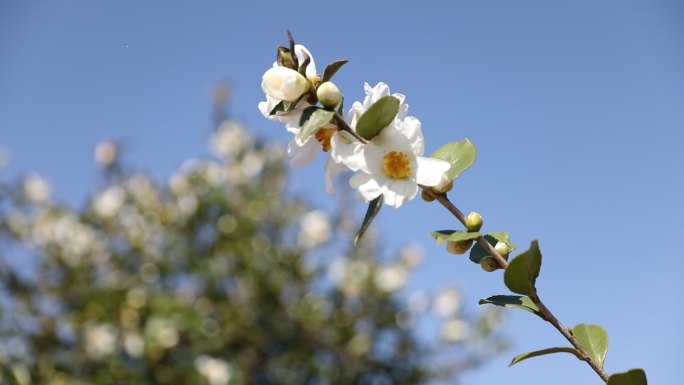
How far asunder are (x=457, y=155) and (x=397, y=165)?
8 centimetres

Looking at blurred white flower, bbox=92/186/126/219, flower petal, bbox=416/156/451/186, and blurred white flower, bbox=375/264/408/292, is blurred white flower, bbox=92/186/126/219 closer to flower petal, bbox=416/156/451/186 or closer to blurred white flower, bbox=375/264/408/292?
blurred white flower, bbox=375/264/408/292

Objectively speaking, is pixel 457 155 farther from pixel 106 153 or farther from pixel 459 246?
pixel 106 153

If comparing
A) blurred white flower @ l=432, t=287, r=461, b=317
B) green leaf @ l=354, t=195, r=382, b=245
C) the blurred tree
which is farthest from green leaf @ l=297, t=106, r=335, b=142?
blurred white flower @ l=432, t=287, r=461, b=317

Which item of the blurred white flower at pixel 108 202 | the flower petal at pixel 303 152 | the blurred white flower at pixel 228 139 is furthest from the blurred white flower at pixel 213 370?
the flower petal at pixel 303 152

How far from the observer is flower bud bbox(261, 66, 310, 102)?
23.2 inches

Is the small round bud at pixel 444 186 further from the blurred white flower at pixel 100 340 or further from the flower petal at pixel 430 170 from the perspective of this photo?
the blurred white flower at pixel 100 340

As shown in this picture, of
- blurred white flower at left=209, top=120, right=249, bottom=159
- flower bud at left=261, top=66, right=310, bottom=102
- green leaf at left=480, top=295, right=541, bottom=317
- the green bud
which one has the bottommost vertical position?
green leaf at left=480, top=295, right=541, bottom=317

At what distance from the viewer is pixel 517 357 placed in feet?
1.86

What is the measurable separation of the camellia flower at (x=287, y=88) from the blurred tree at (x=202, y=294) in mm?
2913

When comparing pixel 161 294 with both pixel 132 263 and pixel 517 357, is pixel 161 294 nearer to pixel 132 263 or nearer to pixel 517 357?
pixel 132 263

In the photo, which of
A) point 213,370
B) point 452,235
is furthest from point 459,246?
point 213,370

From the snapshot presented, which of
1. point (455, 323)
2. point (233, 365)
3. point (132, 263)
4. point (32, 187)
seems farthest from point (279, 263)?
point (32, 187)

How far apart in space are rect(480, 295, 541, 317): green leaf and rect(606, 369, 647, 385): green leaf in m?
0.09

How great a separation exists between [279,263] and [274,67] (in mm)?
3274
